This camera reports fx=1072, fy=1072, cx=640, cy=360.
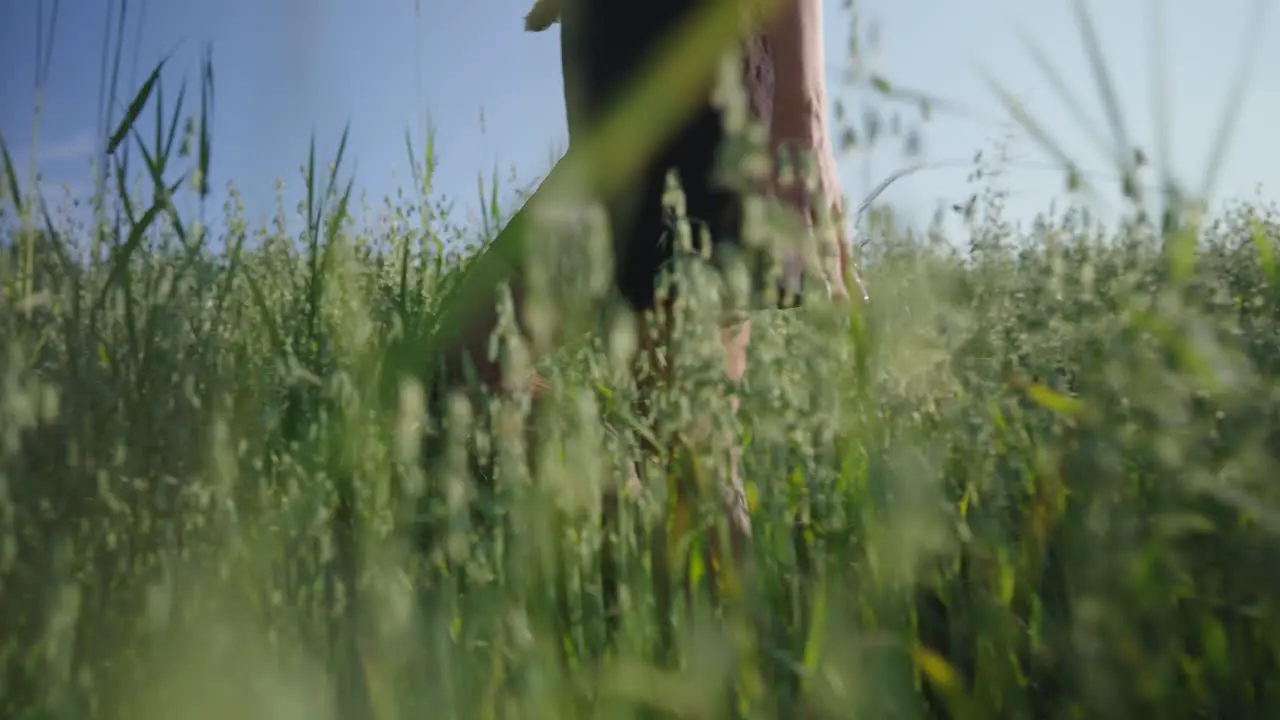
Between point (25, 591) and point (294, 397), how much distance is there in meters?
0.75

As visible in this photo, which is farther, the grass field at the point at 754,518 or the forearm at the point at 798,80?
the forearm at the point at 798,80

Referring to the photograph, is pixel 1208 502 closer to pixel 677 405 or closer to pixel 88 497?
pixel 677 405

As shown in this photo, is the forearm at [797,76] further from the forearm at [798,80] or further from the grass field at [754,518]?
the grass field at [754,518]

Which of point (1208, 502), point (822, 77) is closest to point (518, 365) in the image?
point (1208, 502)

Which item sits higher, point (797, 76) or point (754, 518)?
point (797, 76)

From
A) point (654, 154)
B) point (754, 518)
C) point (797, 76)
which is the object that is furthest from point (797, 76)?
point (754, 518)

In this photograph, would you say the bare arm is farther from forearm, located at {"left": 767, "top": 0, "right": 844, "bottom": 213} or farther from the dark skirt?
the dark skirt

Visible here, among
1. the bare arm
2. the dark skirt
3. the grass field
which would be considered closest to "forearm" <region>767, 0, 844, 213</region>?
the bare arm

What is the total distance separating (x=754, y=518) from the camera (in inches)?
43.8

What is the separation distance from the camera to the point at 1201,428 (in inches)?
24.8

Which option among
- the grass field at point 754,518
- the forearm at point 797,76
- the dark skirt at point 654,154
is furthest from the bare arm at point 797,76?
the grass field at point 754,518

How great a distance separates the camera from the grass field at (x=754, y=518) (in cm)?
72

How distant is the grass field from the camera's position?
28.4 inches

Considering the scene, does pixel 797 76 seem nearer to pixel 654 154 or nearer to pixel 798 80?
pixel 798 80
